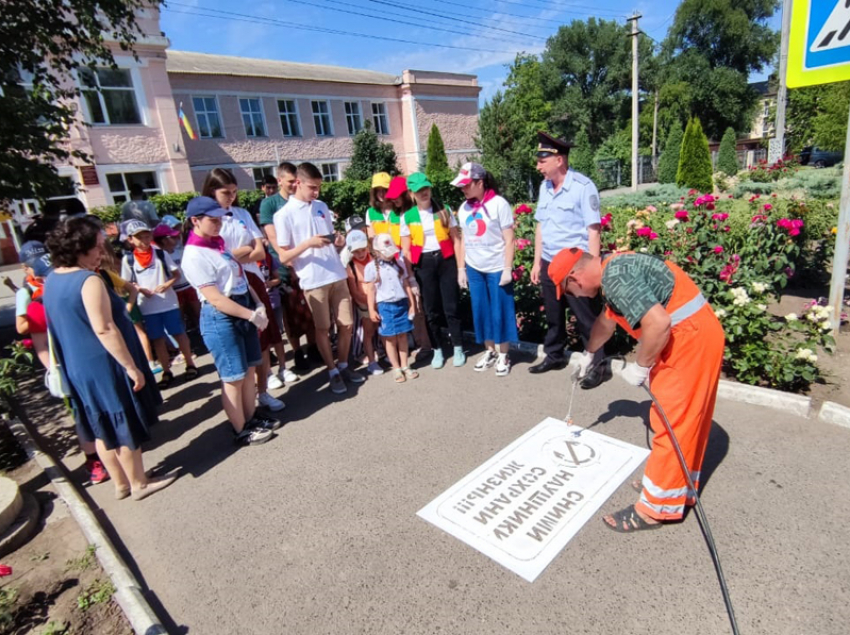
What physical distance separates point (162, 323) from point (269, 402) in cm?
167

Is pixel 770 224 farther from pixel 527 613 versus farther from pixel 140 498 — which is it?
pixel 140 498

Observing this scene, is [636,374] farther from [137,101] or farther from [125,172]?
[137,101]

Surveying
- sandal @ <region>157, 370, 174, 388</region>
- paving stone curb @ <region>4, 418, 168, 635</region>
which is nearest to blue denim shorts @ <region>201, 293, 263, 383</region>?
paving stone curb @ <region>4, 418, 168, 635</region>

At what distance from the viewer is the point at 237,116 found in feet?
75.8

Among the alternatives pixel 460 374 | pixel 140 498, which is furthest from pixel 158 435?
pixel 460 374

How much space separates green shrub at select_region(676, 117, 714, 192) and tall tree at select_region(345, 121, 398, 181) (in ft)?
44.9

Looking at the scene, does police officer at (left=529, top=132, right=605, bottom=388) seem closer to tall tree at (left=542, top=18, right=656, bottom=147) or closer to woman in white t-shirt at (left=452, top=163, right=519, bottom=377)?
woman in white t-shirt at (left=452, top=163, right=519, bottom=377)

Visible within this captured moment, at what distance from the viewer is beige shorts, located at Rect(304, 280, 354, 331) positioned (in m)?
4.58

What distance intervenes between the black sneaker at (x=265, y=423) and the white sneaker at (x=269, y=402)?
30cm

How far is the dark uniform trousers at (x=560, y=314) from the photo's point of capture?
427cm

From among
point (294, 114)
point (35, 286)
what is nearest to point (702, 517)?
point (35, 286)

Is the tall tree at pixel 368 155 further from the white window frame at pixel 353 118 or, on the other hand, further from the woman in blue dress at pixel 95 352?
the woman in blue dress at pixel 95 352

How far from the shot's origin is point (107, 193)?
719 inches

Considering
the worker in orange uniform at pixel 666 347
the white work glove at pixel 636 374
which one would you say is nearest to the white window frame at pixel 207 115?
the worker in orange uniform at pixel 666 347
